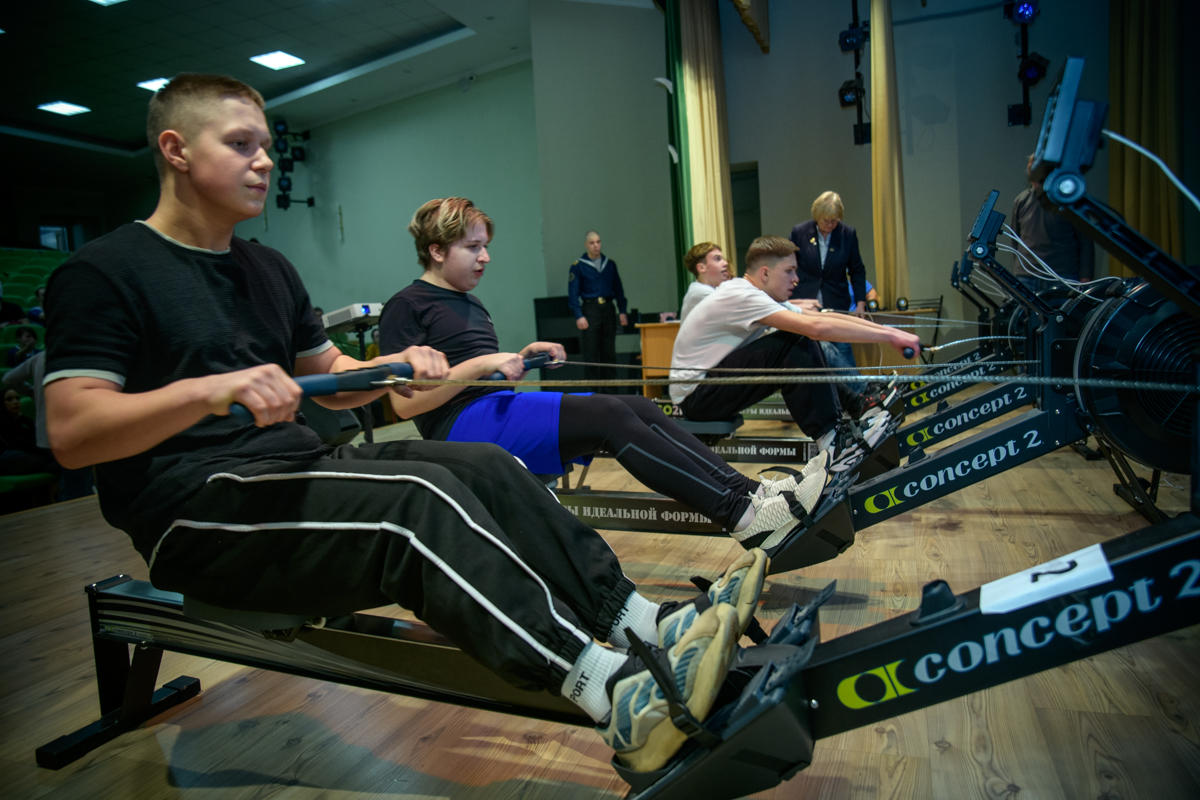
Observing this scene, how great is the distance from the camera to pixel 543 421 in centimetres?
190

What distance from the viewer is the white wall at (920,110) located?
6605 mm

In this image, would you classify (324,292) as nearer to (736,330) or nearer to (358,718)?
(736,330)

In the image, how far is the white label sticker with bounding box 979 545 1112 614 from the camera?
869 millimetres

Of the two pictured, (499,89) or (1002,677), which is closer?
(1002,677)

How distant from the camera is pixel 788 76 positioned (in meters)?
7.42

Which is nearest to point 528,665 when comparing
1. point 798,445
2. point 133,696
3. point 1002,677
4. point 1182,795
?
point 1002,677

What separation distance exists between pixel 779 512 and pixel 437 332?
104cm

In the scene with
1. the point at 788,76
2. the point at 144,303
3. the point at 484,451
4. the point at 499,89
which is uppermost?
the point at 499,89

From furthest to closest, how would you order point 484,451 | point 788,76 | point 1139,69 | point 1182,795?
point 788,76, point 1139,69, point 484,451, point 1182,795

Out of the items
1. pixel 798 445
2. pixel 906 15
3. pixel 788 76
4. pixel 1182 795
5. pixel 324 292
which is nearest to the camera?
pixel 1182 795

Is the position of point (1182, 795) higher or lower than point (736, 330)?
lower

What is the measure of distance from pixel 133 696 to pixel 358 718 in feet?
1.67

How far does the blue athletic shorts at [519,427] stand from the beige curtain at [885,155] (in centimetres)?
471

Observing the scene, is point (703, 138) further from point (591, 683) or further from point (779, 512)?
point (591, 683)
